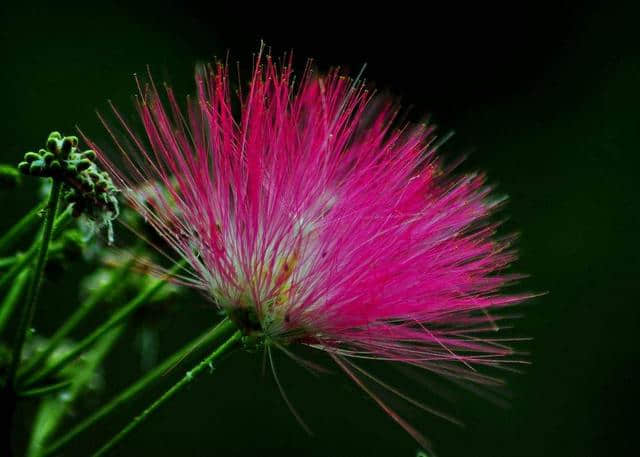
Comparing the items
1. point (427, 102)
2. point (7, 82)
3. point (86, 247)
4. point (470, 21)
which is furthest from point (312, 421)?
point (86, 247)

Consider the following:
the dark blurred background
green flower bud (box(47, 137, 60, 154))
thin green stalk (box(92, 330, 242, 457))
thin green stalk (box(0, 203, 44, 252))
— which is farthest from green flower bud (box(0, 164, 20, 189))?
the dark blurred background

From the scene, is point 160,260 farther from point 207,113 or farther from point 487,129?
point 487,129

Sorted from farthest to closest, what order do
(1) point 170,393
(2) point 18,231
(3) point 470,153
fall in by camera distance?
(3) point 470,153
(2) point 18,231
(1) point 170,393

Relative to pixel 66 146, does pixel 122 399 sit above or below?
below

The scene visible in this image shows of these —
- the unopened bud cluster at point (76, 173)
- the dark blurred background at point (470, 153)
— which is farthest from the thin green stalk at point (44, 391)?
the dark blurred background at point (470, 153)

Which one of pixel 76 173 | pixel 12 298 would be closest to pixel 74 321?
pixel 12 298

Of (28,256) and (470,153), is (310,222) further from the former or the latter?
(470,153)
